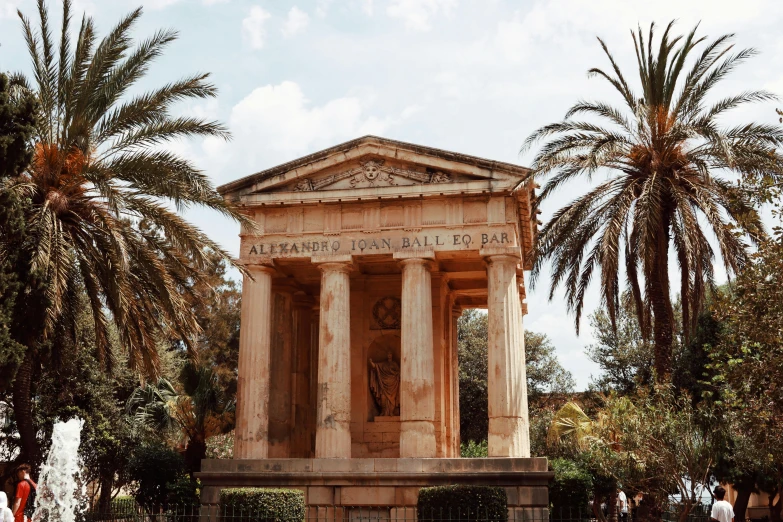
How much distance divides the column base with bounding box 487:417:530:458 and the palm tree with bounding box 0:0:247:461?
785 centimetres

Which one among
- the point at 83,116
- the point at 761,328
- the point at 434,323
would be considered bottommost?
the point at 761,328

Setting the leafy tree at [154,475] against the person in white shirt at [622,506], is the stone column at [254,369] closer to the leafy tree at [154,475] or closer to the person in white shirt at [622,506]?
the leafy tree at [154,475]

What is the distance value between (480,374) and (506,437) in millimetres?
21163

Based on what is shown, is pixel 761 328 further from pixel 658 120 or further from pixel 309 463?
pixel 309 463

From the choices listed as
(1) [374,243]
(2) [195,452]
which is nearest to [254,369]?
(1) [374,243]

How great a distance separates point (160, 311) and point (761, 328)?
12.1m

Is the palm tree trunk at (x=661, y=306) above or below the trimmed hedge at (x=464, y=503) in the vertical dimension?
above

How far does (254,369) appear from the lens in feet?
76.2

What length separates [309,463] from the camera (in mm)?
21344

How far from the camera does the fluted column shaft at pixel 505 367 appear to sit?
2167cm

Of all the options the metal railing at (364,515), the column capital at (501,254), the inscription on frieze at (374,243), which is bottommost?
the metal railing at (364,515)

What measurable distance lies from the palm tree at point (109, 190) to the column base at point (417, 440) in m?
6.25

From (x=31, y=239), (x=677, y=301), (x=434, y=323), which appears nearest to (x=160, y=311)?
(x=31, y=239)

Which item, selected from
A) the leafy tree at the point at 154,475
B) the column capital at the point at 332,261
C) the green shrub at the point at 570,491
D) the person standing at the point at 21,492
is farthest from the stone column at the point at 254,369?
the person standing at the point at 21,492
